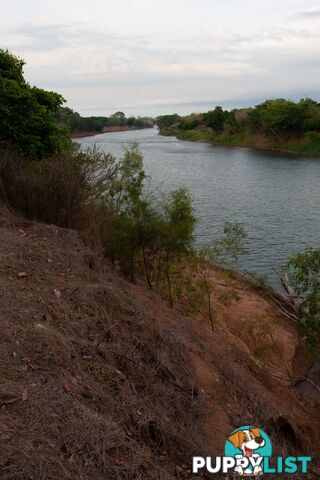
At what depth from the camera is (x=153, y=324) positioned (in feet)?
37.7

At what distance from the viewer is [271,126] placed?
261ft

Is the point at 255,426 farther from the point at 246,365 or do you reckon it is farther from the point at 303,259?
the point at 246,365

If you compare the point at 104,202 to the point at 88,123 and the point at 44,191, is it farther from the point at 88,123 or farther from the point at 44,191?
the point at 88,123

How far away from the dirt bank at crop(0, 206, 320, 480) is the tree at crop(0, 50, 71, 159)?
17.0 ft

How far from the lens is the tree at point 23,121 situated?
1922 cm

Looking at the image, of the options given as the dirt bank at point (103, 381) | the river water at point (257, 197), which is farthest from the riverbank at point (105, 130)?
the dirt bank at point (103, 381)

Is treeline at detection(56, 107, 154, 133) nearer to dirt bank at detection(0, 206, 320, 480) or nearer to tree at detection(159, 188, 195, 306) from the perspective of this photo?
tree at detection(159, 188, 195, 306)

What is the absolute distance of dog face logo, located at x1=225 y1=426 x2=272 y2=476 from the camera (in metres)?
7.56

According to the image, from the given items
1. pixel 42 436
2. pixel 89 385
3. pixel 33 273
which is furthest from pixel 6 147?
pixel 42 436

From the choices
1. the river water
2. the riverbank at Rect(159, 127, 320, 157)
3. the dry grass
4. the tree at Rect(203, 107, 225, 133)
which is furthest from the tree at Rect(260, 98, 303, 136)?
the dry grass

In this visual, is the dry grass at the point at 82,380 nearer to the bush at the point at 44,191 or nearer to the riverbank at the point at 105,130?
the bush at the point at 44,191

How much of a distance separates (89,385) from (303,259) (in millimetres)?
5965

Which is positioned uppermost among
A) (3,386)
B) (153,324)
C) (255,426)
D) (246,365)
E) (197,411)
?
(3,386)

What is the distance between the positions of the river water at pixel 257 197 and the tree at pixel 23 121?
5.59 m
